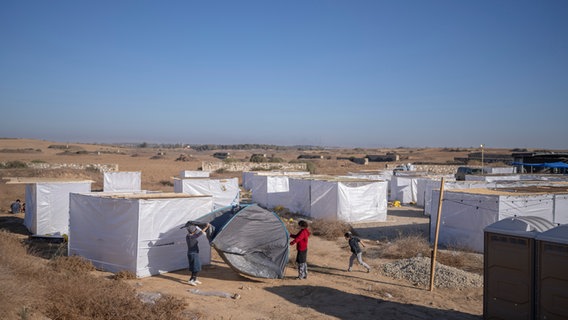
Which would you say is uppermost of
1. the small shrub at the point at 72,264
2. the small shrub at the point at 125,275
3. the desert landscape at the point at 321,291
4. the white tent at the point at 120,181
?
the white tent at the point at 120,181

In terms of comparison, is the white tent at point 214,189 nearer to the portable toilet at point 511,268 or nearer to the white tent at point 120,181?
the white tent at point 120,181

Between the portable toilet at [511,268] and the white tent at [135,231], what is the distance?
22.2ft

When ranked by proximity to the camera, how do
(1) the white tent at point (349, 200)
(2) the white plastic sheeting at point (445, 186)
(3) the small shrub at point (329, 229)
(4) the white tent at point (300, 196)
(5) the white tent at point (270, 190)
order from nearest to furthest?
(3) the small shrub at point (329, 229), (2) the white plastic sheeting at point (445, 186), (1) the white tent at point (349, 200), (4) the white tent at point (300, 196), (5) the white tent at point (270, 190)

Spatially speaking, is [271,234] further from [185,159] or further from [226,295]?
[185,159]

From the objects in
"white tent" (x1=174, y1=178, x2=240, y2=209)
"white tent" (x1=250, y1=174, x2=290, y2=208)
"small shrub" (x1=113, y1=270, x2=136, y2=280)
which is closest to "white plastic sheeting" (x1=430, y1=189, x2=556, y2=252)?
"white tent" (x1=174, y1=178, x2=240, y2=209)

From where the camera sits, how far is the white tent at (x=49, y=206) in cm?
1573

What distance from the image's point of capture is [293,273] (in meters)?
11.3

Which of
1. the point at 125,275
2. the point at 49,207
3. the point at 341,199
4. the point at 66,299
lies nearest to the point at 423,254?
the point at 341,199

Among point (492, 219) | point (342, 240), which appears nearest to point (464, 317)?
point (492, 219)

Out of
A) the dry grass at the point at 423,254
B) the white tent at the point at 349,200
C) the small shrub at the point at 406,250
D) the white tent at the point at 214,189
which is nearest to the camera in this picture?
the dry grass at the point at 423,254

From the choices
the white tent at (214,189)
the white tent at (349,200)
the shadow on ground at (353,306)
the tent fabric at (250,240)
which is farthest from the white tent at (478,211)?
the white tent at (214,189)

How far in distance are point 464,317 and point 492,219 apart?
22.0ft

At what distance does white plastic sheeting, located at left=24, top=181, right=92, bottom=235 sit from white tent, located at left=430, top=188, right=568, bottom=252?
12.7m

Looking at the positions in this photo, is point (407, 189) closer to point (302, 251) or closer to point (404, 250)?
point (404, 250)
